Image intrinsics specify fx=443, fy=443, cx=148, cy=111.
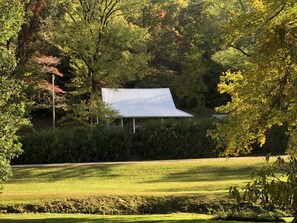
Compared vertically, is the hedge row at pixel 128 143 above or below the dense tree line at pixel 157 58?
below

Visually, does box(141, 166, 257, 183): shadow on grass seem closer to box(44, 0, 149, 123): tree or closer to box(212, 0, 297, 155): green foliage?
box(44, 0, 149, 123): tree

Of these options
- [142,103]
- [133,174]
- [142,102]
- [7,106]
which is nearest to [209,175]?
[133,174]

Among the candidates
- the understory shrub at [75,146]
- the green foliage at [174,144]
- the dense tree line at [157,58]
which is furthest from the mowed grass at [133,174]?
the green foliage at [174,144]

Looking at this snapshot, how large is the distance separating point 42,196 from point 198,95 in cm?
3656

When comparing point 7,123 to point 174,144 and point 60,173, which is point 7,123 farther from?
point 174,144

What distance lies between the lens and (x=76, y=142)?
96.2 feet

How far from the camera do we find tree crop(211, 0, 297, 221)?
30.9 ft

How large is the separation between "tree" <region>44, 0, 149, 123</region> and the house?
806cm

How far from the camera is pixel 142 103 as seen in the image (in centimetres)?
4134

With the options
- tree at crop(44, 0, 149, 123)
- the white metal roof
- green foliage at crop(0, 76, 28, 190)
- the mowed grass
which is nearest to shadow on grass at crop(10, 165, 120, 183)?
the mowed grass

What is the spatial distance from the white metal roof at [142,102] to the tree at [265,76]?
27.9m

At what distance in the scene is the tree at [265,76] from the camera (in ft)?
30.9

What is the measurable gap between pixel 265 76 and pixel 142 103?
31.3 metres

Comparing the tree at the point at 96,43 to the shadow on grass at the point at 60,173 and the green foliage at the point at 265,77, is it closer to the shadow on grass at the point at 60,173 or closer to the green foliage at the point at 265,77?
the shadow on grass at the point at 60,173
